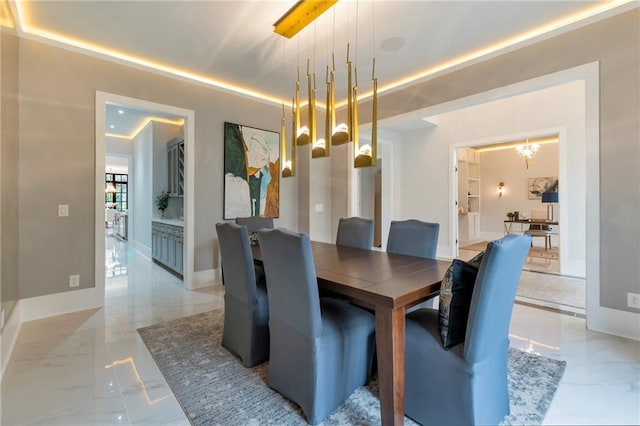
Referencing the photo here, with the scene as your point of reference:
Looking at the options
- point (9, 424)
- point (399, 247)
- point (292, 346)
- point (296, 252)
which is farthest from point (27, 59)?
point (399, 247)

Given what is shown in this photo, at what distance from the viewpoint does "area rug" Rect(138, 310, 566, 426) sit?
160 cm

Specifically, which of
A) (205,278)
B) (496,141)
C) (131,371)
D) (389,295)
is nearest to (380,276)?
(389,295)

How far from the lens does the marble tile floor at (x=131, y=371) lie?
5.35 ft

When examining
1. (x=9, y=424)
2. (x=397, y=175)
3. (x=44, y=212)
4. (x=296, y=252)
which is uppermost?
(x=397, y=175)

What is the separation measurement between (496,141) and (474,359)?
5.29m

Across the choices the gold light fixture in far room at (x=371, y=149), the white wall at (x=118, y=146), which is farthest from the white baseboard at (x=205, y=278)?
the white wall at (x=118, y=146)

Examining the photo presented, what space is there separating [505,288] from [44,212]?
155 inches

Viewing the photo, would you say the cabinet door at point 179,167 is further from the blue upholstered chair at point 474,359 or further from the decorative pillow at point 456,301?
the decorative pillow at point 456,301

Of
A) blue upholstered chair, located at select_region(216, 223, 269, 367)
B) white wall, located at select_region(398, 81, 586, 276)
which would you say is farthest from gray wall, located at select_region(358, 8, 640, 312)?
blue upholstered chair, located at select_region(216, 223, 269, 367)

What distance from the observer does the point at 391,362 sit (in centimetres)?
142

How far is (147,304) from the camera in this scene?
11.1 feet

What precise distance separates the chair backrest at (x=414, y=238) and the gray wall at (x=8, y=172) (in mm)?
3015

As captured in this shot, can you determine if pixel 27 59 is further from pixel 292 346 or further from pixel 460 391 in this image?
pixel 460 391

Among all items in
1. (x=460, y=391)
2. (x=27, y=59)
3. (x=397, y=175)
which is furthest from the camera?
(x=397, y=175)
